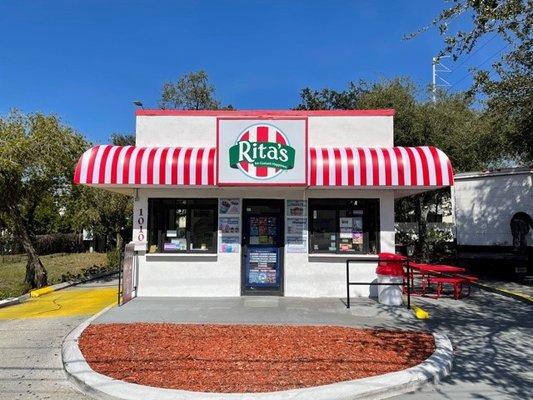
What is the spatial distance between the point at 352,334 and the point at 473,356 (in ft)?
6.02

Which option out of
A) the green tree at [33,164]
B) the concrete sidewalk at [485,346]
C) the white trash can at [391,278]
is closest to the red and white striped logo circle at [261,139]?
the white trash can at [391,278]

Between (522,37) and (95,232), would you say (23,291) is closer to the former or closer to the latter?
(522,37)

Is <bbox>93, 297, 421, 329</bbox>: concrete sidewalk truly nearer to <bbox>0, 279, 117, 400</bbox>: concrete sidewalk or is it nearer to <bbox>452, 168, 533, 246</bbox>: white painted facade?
<bbox>0, 279, 117, 400</bbox>: concrete sidewalk

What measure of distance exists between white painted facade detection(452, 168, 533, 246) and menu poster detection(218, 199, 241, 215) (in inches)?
364

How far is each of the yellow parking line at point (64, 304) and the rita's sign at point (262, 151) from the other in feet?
14.0

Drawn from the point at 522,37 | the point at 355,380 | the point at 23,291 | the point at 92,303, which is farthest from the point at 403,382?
the point at 23,291

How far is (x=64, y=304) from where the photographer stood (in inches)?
457

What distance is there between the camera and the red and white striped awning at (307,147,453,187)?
34.6ft

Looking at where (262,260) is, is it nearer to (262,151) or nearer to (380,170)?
(262,151)

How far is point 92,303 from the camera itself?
11625 millimetres

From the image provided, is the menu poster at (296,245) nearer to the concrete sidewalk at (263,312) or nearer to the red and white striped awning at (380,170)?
the concrete sidewalk at (263,312)

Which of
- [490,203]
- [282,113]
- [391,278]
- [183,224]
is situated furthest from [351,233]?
[490,203]

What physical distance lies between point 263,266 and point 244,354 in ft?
16.7

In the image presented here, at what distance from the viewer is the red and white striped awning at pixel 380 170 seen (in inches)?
415
